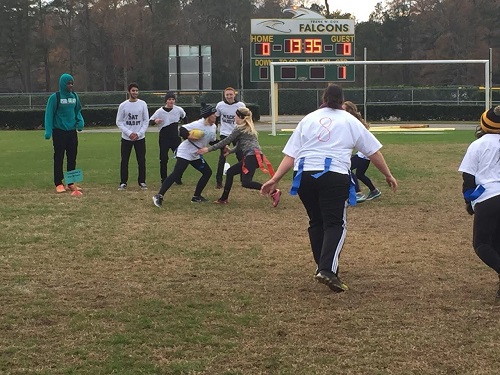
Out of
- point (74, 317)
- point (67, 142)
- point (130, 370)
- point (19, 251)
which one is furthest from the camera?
point (67, 142)

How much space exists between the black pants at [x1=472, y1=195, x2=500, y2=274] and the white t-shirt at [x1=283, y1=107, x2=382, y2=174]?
98 cm

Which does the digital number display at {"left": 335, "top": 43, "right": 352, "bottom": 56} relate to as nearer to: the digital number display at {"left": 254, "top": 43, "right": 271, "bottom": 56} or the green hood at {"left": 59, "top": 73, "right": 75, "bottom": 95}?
the digital number display at {"left": 254, "top": 43, "right": 271, "bottom": 56}

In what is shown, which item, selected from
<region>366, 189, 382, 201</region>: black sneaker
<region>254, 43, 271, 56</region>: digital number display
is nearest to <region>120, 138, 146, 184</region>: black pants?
<region>366, 189, 382, 201</region>: black sneaker

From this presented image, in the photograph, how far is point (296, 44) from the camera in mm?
37938

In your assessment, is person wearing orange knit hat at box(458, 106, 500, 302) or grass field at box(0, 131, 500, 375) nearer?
grass field at box(0, 131, 500, 375)

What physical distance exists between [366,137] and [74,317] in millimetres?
2767

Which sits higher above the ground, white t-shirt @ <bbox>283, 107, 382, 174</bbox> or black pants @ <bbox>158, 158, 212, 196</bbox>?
white t-shirt @ <bbox>283, 107, 382, 174</bbox>

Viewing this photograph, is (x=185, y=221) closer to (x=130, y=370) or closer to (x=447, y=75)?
(x=130, y=370)

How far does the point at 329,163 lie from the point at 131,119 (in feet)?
25.0

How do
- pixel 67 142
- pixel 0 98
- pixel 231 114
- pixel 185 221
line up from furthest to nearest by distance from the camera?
pixel 0 98
pixel 231 114
pixel 67 142
pixel 185 221

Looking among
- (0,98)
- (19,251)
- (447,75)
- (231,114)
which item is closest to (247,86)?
(447,75)

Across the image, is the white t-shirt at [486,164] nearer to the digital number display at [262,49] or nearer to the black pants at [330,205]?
the black pants at [330,205]

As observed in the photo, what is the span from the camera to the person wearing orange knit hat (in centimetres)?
564

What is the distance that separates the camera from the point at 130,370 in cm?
427
